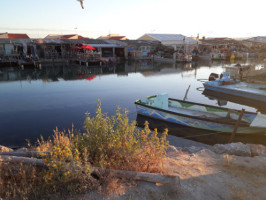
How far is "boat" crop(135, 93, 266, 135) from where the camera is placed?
978 cm

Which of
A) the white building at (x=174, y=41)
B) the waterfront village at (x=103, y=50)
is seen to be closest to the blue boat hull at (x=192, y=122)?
the waterfront village at (x=103, y=50)

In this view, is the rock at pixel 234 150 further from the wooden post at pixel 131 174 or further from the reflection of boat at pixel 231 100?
the reflection of boat at pixel 231 100

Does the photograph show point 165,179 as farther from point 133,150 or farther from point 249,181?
point 249,181

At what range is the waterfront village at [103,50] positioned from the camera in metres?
38.2

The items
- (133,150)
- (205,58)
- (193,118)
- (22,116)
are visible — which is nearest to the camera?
(133,150)

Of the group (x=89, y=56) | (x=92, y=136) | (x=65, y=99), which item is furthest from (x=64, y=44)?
(x=92, y=136)

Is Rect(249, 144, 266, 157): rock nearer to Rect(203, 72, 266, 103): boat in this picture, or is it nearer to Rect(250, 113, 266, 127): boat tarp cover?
Rect(250, 113, 266, 127): boat tarp cover

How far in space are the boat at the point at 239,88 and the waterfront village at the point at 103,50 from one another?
23458 millimetres

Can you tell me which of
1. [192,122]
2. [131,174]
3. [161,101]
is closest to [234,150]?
[192,122]

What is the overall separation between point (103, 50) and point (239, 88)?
121 ft

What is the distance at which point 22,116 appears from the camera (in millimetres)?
12383

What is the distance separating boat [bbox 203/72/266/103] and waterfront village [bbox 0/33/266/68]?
2346 cm

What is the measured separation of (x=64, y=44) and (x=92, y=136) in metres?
42.2

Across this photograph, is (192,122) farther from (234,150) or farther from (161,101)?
(234,150)
